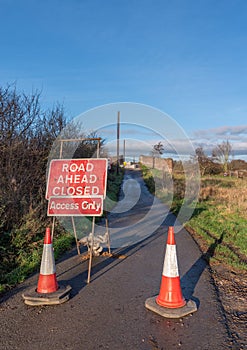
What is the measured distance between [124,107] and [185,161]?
49.9 ft

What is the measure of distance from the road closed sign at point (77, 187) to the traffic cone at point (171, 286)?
1626 millimetres

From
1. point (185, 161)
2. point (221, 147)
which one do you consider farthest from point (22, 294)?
point (221, 147)

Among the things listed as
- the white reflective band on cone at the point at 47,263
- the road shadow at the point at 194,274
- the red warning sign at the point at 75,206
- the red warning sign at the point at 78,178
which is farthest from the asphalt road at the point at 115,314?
the red warning sign at the point at 78,178

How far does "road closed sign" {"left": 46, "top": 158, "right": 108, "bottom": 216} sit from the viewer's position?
17.5 ft

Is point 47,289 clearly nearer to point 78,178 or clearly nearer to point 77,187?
point 77,187

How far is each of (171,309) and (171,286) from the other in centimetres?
28

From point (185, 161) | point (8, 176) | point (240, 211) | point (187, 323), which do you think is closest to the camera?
point (187, 323)

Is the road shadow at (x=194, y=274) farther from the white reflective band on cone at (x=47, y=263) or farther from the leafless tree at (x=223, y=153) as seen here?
the leafless tree at (x=223, y=153)

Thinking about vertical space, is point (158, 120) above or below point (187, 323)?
above

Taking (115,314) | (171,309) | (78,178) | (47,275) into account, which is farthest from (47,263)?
(171,309)

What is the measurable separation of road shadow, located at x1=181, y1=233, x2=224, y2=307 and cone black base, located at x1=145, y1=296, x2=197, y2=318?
20cm

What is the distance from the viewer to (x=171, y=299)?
12.6 feet

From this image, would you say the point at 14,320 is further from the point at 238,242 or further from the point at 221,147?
the point at 221,147

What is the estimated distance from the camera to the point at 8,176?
693cm
